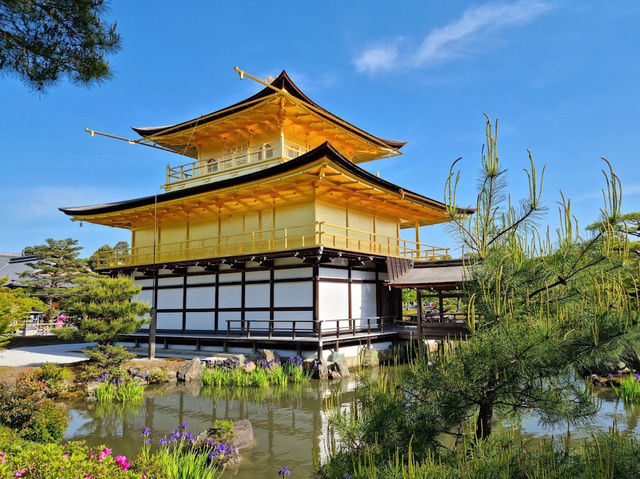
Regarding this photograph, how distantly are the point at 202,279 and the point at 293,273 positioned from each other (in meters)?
5.17

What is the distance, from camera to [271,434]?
8586mm

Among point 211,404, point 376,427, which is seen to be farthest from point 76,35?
point 211,404

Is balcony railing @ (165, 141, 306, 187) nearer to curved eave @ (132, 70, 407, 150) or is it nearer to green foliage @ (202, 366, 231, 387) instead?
curved eave @ (132, 70, 407, 150)

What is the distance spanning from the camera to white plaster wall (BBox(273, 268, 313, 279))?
16.7 metres

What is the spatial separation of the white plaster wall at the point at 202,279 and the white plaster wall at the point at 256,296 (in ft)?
7.03

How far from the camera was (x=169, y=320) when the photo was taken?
20.8m

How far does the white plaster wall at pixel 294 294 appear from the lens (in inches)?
650

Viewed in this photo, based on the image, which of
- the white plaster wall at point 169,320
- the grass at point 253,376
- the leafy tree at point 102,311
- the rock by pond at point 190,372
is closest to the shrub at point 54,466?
the grass at point 253,376

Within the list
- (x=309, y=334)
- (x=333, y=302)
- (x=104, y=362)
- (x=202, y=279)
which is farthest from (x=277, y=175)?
(x=104, y=362)

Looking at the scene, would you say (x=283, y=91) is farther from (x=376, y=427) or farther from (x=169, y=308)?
(x=376, y=427)

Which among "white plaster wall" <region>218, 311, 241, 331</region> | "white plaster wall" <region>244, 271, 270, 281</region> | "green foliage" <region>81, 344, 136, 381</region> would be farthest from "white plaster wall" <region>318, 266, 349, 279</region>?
"green foliage" <region>81, 344, 136, 381</region>

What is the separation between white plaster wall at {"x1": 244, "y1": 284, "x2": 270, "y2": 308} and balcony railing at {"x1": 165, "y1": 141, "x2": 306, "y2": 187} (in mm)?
5519

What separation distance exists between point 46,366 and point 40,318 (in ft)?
76.8

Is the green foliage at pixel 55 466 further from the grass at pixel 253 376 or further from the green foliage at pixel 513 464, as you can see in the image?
the grass at pixel 253 376
